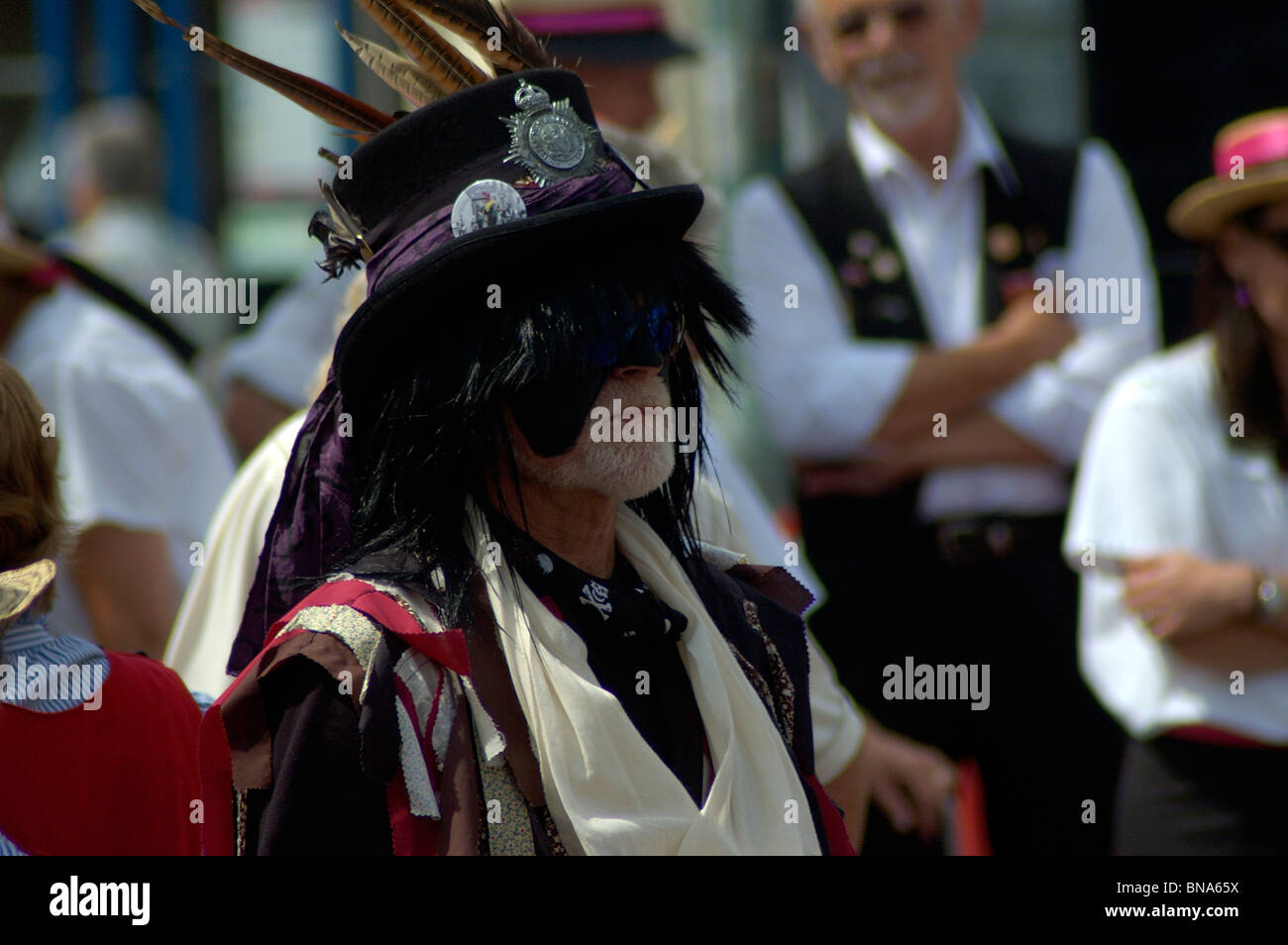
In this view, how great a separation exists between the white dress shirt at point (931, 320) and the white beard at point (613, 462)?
1.87m

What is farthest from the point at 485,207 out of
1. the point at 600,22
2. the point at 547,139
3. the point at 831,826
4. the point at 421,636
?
the point at 600,22

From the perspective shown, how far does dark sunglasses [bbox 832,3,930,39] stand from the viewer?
4062mm

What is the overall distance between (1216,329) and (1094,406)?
40cm

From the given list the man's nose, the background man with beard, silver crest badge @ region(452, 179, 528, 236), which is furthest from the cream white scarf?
the man's nose

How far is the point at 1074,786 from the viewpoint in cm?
383

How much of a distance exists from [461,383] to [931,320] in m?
2.25

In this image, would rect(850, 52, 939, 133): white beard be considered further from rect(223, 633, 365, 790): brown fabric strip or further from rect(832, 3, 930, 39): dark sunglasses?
rect(223, 633, 365, 790): brown fabric strip

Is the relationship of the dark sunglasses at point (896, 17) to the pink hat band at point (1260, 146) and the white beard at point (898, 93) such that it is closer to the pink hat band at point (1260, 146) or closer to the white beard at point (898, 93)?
the white beard at point (898, 93)

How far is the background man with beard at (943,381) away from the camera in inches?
150

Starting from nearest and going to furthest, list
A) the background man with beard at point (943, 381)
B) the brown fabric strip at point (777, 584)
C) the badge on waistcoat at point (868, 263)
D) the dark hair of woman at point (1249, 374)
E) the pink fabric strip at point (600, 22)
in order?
the brown fabric strip at point (777, 584) → the dark hair of woman at point (1249, 374) → the background man with beard at point (943, 381) → the badge on waistcoat at point (868, 263) → the pink fabric strip at point (600, 22)

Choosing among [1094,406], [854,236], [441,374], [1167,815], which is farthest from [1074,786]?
[441,374]

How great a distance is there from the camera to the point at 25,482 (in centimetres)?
220

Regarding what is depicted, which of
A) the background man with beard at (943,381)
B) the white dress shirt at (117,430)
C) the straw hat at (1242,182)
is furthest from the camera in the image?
the background man with beard at (943,381)

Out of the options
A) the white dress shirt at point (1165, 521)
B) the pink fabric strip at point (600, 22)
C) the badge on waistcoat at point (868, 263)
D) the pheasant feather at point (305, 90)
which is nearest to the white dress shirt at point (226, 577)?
the pheasant feather at point (305, 90)
